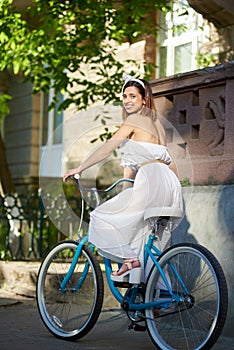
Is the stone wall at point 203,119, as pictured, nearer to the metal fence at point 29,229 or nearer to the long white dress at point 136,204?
the long white dress at point 136,204

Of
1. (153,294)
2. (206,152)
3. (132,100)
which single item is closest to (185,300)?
(153,294)

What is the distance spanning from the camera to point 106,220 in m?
5.29

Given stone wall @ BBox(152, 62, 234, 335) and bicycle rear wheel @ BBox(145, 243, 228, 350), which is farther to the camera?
stone wall @ BBox(152, 62, 234, 335)

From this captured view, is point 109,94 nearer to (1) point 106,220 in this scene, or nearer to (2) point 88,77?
(2) point 88,77

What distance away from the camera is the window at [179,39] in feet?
35.2

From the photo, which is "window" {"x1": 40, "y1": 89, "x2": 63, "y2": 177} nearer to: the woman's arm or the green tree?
the green tree

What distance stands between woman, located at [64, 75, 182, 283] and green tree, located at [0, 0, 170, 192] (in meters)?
4.59

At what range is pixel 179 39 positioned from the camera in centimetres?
1189

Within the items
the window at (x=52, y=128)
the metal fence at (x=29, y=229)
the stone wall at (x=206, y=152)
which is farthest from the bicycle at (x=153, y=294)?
the window at (x=52, y=128)

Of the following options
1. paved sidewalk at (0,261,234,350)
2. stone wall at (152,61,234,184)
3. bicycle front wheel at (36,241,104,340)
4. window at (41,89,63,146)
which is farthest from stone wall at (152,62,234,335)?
window at (41,89,63,146)

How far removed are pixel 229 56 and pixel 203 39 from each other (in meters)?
0.87

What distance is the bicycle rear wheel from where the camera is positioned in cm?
461

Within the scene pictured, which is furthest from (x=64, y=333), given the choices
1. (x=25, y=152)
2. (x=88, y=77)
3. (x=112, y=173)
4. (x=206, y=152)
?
(x=25, y=152)

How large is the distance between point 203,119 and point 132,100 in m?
1.17
